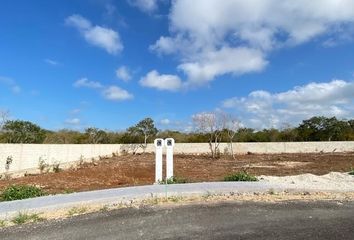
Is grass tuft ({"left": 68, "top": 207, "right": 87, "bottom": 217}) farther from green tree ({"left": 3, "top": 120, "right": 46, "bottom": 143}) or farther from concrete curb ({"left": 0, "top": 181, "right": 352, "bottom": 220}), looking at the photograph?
green tree ({"left": 3, "top": 120, "right": 46, "bottom": 143})

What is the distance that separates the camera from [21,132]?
42.9 m

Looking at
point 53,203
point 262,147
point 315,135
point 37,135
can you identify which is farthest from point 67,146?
point 315,135

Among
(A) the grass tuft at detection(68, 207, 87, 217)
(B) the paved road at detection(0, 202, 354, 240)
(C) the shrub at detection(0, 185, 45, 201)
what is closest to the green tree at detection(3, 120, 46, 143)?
(C) the shrub at detection(0, 185, 45, 201)

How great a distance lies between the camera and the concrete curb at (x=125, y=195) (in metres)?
9.45

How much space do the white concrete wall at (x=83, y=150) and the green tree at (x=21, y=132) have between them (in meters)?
6.24

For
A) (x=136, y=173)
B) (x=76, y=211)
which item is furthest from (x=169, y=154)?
(x=136, y=173)

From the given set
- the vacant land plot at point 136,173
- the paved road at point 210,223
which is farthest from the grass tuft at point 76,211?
the vacant land plot at point 136,173

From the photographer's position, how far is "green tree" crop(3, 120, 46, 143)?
40094 millimetres

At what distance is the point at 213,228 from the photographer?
7.37 m

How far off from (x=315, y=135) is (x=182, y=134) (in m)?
17.4

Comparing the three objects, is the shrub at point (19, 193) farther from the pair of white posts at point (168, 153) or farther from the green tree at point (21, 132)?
the green tree at point (21, 132)

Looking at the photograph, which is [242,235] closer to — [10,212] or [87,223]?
[87,223]

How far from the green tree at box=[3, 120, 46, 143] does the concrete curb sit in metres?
30.3

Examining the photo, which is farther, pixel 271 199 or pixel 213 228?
pixel 271 199
